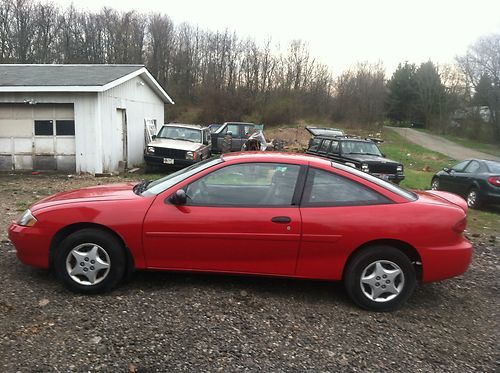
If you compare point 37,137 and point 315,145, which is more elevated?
point 37,137

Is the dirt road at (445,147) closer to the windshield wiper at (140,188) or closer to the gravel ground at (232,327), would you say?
the gravel ground at (232,327)

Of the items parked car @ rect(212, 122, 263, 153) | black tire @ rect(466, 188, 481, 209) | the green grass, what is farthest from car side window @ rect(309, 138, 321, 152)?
black tire @ rect(466, 188, 481, 209)

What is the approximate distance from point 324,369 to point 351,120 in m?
50.5

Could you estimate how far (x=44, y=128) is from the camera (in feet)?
45.9

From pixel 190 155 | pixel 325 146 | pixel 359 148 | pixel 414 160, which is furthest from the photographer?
pixel 414 160

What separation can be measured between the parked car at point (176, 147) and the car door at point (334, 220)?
11197mm

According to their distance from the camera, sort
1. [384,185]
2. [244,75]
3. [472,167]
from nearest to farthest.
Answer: [384,185], [472,167], [244,75]

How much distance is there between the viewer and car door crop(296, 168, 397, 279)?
164 inches

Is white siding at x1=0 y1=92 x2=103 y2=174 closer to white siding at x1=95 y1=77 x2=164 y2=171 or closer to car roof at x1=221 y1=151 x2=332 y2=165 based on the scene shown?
→ white siding at x1=95 y1=77 x2=164 y2=171

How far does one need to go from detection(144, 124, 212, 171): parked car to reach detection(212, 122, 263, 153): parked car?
4125mm

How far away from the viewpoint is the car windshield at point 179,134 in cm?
1675

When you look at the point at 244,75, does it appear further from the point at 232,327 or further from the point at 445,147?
the point at 232,327

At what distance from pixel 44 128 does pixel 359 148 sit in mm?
10242

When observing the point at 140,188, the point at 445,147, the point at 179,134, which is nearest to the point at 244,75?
the point at 445,147
